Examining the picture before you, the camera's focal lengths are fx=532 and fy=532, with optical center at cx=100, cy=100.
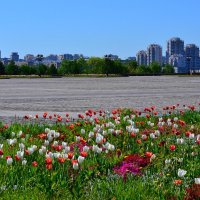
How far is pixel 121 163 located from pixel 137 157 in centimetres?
27

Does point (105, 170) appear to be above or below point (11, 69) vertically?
above

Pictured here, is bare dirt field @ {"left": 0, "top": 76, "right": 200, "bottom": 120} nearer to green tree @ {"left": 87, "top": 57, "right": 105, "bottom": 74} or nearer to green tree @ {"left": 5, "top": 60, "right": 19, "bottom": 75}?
green tree @ {"left": 5, "top": 60, "right": 19, "bottom": 75}

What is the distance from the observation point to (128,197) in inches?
195

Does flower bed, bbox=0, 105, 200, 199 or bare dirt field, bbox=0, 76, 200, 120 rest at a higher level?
flower bed, bbox=0, 105, 200, 199

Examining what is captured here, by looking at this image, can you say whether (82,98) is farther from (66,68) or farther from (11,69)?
(66,68)

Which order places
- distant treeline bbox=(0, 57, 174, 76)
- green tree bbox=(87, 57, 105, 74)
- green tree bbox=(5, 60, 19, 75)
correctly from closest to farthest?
green tree bbox=(5, 60, 19, 75), distant treeline bbox=(0, 57, 174, 76), green tree bbox=(87, 57, 105, 74)

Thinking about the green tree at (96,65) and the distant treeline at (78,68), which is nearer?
the distant treeline at (78,68)

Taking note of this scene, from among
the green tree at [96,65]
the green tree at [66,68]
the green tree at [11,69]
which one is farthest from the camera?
the green tree at [66,68]

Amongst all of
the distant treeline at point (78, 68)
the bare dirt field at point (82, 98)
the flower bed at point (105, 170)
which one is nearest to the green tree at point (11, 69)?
the distant treeline at point (78, 68)

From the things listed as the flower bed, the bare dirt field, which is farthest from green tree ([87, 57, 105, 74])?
the flower bed

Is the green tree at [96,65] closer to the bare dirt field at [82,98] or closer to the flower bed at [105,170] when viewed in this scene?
the bare dirt field at [82,98]

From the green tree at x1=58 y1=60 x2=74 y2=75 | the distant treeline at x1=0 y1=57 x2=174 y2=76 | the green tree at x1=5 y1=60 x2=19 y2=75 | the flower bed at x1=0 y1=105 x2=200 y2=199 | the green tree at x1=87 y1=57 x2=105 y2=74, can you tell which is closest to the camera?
the flower bed at x1=0 y1=105 x2=200 y2=199

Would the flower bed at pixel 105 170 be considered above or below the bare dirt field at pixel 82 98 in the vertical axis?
above

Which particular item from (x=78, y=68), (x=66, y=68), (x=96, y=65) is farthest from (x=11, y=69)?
(x=96, y=65)
